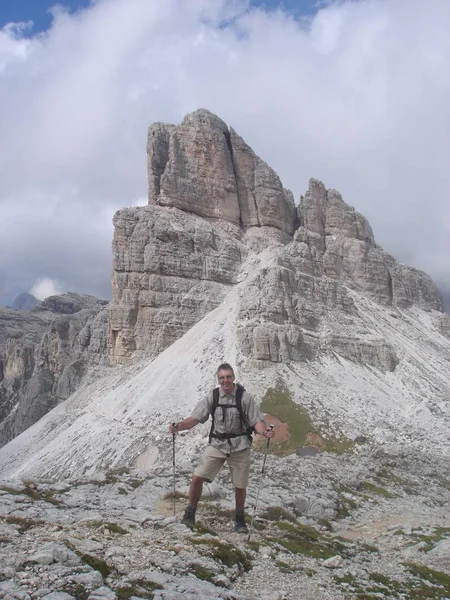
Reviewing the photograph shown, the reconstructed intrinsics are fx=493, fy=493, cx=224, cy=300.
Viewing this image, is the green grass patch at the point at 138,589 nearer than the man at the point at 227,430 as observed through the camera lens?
Yes

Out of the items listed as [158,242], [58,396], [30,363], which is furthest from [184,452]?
[30,363]

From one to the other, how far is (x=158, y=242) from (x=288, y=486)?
183ft

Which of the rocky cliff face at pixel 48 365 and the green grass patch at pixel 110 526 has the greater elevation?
the rocky cliff face at pixel 48 365

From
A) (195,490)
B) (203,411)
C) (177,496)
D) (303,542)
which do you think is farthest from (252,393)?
(203,411)

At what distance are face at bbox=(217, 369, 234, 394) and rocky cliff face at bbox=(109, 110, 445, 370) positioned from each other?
44007 millimetres

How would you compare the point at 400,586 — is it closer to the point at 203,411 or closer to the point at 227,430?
the point at 227,430

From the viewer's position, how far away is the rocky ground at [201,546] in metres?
8.18

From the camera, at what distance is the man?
1237 centimetres

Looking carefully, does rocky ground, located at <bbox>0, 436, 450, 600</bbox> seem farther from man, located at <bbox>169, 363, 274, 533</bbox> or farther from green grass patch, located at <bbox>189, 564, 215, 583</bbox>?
man, located at <bbox>169, 363, 274, 533</bbox>

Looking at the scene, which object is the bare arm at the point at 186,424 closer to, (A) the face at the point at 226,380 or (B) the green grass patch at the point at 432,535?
(A) the face at the point at 226,380

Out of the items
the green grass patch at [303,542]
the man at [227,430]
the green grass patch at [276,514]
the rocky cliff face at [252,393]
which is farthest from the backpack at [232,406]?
the green grass patch at [276,514]

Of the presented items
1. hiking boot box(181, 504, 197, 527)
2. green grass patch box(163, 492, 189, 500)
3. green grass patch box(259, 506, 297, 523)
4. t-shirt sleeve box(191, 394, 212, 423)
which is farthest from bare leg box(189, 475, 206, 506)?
green grass patch box(163, 492, 189, 500)

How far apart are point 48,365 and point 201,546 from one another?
376 ft

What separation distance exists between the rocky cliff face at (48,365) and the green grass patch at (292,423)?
148 feet
